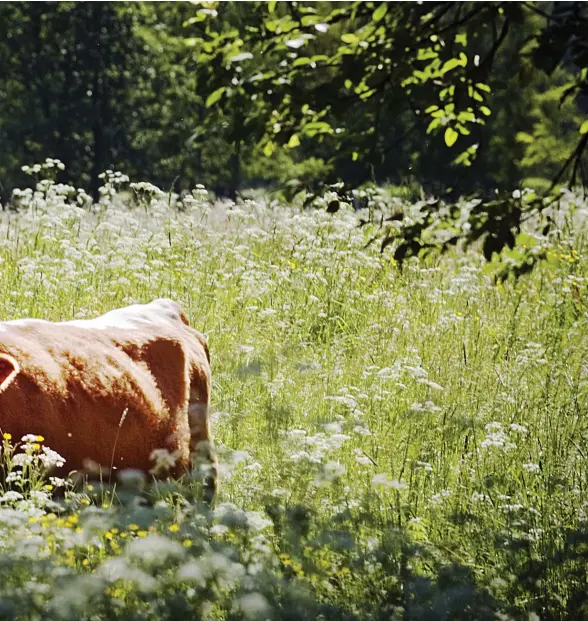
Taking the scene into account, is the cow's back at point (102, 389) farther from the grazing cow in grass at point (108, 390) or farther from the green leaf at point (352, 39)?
the green leaf at point (352, 39)

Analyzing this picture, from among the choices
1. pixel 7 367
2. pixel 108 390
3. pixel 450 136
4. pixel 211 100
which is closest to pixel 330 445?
pixel 108 390

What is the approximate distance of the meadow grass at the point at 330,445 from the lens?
262 centimetres

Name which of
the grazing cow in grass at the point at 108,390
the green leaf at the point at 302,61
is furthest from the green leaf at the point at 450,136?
the grazing cow in grass at the point at 108,390

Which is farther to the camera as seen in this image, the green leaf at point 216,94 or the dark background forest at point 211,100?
the green leaf at point 216,94

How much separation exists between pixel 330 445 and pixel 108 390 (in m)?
→ 0.88

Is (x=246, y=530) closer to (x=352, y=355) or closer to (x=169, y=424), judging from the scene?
(x=169, y=424)

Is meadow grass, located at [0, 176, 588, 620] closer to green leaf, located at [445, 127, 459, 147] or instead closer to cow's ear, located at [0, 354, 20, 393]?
cow's ear, located at [0, 354, 20, 393]

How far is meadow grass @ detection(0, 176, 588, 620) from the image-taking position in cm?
262

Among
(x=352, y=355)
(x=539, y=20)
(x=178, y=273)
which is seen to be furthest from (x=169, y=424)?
(x=539, y=20)

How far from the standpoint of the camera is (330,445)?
362cm

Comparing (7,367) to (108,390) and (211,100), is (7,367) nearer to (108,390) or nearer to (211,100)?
(108,390)

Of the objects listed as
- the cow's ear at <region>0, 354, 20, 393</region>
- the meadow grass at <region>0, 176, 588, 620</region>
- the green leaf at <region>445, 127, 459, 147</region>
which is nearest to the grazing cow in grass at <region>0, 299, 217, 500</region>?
the cow's ear at <region>0, 354, 20, 393</region>

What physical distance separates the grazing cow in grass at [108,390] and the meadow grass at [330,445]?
0.43 ft

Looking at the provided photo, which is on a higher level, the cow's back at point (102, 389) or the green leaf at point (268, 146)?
the green leaf at point (268, 146)
